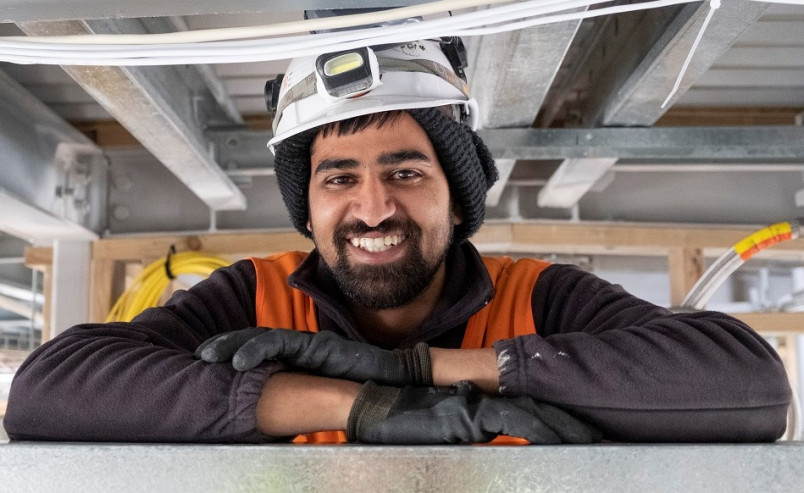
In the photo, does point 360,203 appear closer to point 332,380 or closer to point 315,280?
point 315,280

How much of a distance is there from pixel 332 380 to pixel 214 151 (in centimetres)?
185

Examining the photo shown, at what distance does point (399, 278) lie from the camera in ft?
5.66

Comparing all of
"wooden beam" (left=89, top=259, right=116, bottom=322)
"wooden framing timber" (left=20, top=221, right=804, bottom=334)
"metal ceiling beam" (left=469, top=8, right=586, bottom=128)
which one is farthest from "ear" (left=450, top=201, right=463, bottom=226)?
"wooden beam" (left=89, top=259, right=116, bottom=322)

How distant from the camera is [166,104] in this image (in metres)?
2.09

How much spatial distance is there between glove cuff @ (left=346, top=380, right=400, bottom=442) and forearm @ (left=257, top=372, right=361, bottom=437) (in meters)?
0.02

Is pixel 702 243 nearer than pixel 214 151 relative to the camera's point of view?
No

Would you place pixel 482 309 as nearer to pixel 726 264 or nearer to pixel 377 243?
pixel 377 243

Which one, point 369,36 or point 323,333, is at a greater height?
point 369,36

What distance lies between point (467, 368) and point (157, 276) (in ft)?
7.61

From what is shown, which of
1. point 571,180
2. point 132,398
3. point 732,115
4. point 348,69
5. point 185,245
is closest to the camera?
point 132,398

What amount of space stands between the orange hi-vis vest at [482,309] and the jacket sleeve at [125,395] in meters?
0.54

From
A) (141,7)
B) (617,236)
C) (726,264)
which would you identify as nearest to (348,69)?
(141,7)

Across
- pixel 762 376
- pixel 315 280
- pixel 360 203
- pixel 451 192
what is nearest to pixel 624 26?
pixel 451 192

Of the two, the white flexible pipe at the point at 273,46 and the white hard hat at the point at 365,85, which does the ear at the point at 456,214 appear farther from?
the white flexible pipe at the point at 273,46
